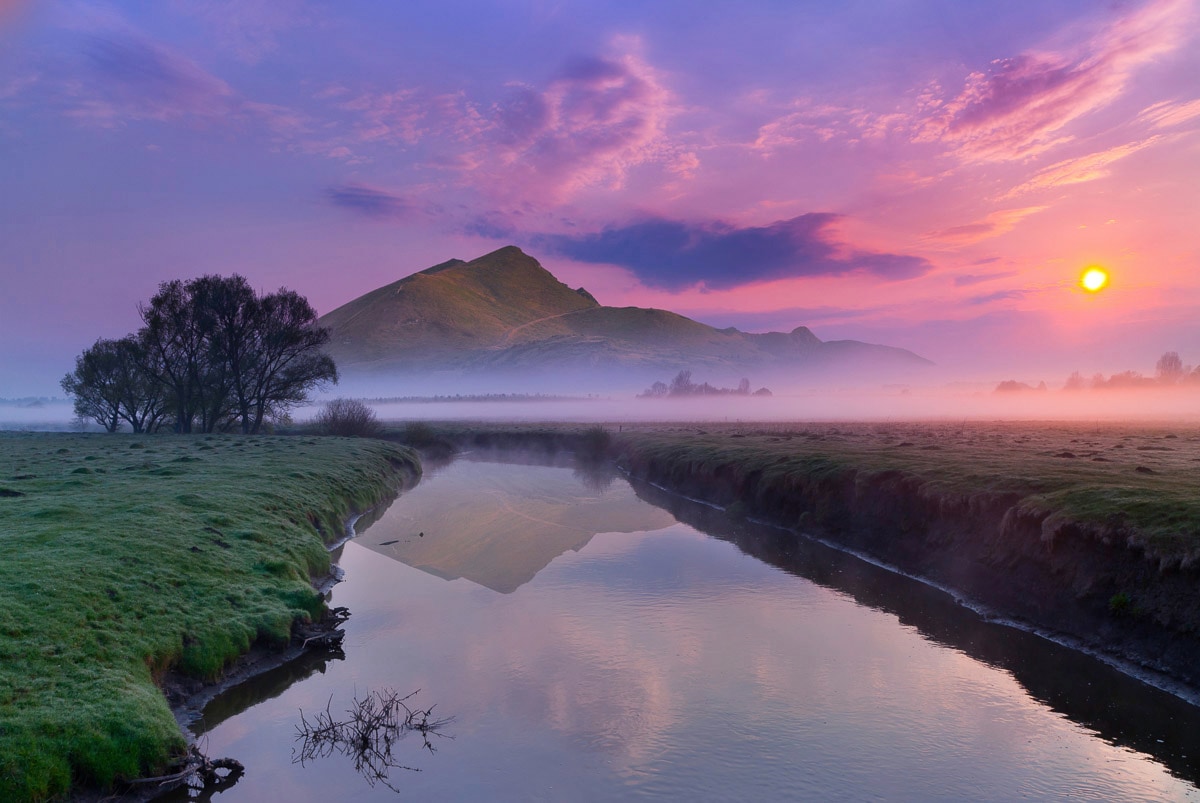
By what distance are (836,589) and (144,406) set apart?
99736 millimetres

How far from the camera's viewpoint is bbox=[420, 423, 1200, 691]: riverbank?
827 inches

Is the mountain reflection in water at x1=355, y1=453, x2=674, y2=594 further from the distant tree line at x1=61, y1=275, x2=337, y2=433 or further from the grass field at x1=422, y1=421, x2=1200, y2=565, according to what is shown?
the distant tree line at x1=61, y1=275, x2=337, y2=433

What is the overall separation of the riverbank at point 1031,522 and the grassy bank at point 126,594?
26902mm

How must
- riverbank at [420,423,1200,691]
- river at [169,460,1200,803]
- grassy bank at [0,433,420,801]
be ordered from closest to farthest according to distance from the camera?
grassy bank at [0,433,420,801] → river at [169,460,1200,803] → riverbank at [420,423,1200,691]

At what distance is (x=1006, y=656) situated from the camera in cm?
2250

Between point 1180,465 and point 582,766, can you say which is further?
point 1180,465

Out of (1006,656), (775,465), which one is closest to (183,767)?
(1006,656)

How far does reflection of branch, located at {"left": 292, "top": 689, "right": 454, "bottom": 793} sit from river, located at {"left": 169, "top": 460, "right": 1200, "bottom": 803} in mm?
189

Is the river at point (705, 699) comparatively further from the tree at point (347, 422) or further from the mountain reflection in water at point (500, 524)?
the tree at point (347, 422)

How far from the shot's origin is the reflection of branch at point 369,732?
620 inches

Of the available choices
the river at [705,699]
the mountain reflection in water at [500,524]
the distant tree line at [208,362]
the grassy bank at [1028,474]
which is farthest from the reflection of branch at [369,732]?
the distant tree line at [208,362]

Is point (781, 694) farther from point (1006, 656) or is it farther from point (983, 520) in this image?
point (983, 520)

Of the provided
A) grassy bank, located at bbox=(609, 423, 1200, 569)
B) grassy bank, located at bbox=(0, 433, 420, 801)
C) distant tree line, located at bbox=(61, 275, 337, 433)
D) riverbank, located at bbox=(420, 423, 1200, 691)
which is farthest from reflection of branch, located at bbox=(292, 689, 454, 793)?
distant tree line, located at bbox=(61, 275, 337, 433)

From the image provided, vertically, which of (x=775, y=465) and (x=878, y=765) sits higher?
(x=775, y=465)
